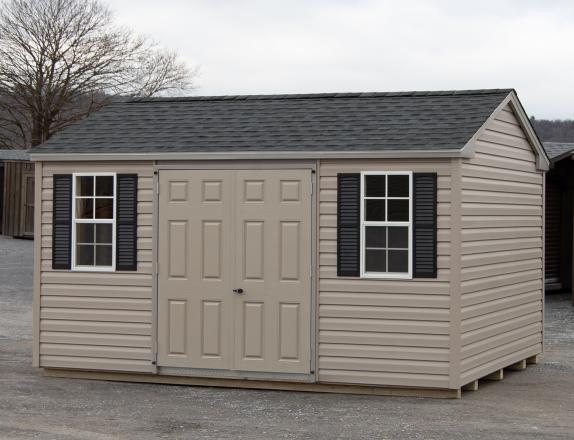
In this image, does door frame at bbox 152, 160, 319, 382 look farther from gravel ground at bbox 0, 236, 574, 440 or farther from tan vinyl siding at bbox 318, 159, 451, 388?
gravel ground at bbox 0, 236, 574, 440

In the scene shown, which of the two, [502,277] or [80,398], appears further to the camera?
[502,277]

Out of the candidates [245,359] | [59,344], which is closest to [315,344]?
[245,359]

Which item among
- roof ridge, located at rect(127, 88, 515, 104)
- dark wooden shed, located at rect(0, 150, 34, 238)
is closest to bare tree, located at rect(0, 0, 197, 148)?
dark wooden shed, located at rect(0, 150, 34, 238)

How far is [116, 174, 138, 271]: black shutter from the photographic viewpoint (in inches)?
461

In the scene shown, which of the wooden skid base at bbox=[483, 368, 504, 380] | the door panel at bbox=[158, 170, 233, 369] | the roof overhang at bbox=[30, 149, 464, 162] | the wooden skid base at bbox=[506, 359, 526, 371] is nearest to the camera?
the roof overhang at bbox=[30, 149, 464, 162]

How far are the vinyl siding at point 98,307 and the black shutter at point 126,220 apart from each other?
0.06m

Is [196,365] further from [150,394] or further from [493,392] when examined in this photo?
[493,392]

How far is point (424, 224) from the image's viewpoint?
10.8 metres

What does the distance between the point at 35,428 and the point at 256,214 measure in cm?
317

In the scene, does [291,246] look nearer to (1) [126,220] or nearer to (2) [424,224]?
(2) [424,224]

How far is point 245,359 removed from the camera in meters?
11.4

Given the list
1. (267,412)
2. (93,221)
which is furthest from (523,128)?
(93,221)

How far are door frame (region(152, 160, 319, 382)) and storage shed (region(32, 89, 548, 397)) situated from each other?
0.6 inches

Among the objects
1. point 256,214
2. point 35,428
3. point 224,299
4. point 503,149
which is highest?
point 503,149
